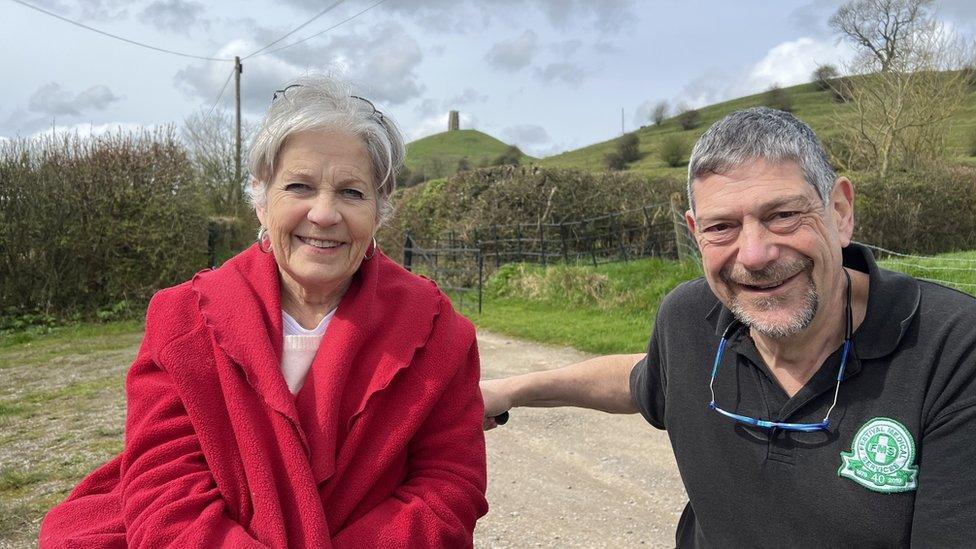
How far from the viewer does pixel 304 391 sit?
1753 mm

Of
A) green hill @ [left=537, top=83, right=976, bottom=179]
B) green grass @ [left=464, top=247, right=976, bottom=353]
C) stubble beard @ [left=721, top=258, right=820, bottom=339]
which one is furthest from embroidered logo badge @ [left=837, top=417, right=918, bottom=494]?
green hill @ [left=537, top=83, right=976, bottom=179]

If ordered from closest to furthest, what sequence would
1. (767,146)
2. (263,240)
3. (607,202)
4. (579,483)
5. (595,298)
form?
(767,146), (263,240), (579,483), (595,298), (607,202)

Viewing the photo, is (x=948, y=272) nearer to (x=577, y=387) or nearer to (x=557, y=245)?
(x=557, y=245)

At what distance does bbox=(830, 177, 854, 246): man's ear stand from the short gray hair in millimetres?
33

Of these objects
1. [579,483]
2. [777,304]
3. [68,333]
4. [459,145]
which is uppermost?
[459,145]

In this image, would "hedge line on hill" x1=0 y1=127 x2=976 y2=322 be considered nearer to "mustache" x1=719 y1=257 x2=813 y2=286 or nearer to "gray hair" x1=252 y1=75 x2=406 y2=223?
"gray hair" x1=252 y1=75 x2=406 y2=223

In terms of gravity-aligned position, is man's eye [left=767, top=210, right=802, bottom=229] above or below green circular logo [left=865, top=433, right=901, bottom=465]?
above

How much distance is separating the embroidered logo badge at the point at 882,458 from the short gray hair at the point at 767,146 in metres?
0.59

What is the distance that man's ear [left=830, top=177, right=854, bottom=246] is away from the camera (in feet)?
6.01

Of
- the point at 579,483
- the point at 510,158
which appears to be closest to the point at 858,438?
the point at 579,483

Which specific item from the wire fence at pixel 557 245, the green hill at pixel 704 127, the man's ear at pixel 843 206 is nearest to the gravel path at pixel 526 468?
the man's ear at pixel 843 206

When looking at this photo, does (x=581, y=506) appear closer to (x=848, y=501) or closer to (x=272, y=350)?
(x=848, y=501)

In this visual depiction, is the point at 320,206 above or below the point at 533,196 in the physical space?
below

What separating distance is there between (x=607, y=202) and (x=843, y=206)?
547 inches
